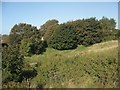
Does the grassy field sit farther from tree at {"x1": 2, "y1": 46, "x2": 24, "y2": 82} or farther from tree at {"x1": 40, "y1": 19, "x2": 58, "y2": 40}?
tree at {"x1": 40, "y1": 19, "x2": 58, "y2": 40}

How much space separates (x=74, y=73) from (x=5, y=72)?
1.73 m

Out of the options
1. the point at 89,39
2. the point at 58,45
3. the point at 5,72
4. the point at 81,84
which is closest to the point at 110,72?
the point at 81,84

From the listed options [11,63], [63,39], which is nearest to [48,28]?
[63,39]

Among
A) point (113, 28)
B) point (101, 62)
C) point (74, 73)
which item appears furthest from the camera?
point (113, 28)

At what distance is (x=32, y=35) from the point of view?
20.7 meters

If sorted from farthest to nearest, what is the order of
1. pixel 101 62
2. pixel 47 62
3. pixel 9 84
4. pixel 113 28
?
pixel 113 28 < pixel 47 62 < pixel 101 62 < pixel 9 84

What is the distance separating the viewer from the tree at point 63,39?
2020cm

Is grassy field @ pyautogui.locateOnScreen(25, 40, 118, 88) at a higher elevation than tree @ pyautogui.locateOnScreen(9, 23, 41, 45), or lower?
lower

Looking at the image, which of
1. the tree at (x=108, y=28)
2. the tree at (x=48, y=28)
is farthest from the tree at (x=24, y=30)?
the tree at (x=108, y=28)

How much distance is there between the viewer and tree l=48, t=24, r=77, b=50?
20203mm

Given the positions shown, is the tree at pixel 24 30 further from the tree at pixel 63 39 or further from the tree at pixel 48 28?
the tree at pixel 63 39

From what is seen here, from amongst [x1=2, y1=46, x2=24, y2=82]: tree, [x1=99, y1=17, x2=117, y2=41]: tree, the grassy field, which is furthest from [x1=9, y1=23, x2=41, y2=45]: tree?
the grassy field

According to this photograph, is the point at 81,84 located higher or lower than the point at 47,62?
lower

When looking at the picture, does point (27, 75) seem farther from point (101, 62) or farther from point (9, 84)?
point (101, 62)
